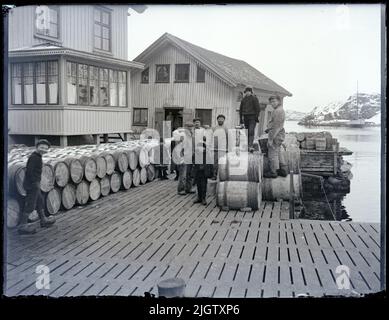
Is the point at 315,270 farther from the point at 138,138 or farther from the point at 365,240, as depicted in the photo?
the point at 138,138

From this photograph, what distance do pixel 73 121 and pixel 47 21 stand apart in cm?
445

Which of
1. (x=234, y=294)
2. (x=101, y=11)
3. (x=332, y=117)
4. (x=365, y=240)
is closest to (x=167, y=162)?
(x=101, y=11)

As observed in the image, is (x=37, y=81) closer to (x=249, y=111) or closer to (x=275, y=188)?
(x=249, y=111)

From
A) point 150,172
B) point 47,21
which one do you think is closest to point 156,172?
point 150,172

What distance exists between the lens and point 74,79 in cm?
1094

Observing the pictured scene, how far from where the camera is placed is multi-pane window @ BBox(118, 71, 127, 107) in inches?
408

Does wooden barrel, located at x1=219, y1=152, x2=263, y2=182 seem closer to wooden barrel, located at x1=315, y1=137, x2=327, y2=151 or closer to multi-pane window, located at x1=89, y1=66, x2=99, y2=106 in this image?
multi-pane window, located at x1=89, y1=66, x2=99, y2=106

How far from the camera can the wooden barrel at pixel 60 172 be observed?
9.02 m

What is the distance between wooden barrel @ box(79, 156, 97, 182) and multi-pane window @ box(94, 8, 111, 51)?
9.04ft

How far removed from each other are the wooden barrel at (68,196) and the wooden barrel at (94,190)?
0.71 meters

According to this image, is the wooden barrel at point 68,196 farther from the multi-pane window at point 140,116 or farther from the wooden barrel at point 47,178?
the multi-pane window at point 140,116

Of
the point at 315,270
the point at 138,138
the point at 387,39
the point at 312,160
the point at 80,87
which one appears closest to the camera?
the point at 387,39

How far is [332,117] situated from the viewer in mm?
8547

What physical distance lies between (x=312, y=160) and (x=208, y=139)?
1133 cm
